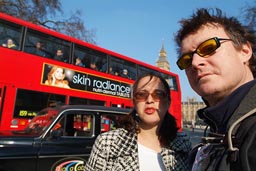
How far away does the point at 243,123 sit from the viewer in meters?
1.02

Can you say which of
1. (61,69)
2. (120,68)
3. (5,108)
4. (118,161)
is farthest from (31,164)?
(120,68)

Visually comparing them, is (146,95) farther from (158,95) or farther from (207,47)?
(207,47)

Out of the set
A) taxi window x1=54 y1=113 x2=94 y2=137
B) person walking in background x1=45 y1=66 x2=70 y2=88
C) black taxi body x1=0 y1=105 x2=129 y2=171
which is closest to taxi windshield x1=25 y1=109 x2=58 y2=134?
black taxi body x1=0 y1=105 x2=129 y2=171

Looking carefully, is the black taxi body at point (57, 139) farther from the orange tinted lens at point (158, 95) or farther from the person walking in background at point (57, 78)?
the person walking in background at point (57, 78)

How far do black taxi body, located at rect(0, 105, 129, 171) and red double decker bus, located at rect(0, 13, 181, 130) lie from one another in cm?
418

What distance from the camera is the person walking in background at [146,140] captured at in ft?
7.17

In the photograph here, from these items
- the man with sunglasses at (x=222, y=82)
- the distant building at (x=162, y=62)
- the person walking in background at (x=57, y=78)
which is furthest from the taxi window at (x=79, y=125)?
the distant building at (x=162, y=62)

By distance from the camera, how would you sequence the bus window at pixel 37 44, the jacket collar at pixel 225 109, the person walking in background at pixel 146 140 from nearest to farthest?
1. the jacket collar at pixel 225 109
2. the person walking in background at pixel 146 140
3. the bus window at pixel 37 44

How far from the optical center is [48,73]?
9.55m

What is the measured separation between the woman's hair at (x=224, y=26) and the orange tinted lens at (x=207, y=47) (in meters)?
0.13

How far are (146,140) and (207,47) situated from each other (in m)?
1.17

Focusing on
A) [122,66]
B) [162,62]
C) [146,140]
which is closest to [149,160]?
[146,140]

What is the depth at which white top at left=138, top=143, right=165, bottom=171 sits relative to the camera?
2192mm

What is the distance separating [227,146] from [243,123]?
107 mm
